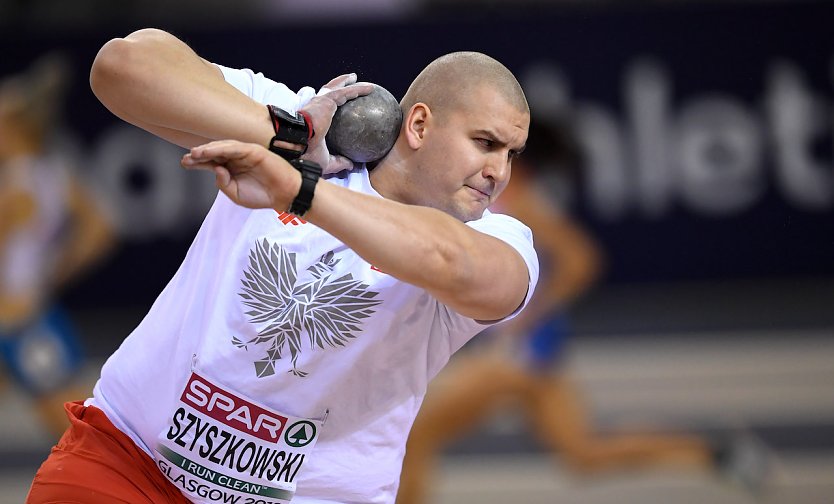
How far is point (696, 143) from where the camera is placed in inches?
336

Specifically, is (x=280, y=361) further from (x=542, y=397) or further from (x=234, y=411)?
(x=542, y=397)

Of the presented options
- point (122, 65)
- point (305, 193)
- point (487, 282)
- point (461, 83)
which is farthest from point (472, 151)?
point (122, 65)

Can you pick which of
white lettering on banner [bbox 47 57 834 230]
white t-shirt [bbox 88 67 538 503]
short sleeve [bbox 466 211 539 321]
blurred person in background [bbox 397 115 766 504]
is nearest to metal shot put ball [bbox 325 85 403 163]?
white t-shirt [bbox 88 67 538 503]

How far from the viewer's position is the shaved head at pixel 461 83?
280 cm

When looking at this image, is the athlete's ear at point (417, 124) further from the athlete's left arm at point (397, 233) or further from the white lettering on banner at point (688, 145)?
the white lettering on banner at point (688, 145)

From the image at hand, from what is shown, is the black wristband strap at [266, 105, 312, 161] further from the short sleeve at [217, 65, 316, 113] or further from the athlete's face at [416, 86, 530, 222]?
the athlete's face at [416, 86, 530, 222]

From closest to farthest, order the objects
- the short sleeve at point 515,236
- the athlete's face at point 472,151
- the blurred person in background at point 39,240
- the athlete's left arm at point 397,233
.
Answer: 1. the athlete's left arm at point 397,233
2. the short sleeve at point 515,236
3. the athlete's face at point 472,151
4. the blurred person in background at point 39,240

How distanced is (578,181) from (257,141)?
6.35m

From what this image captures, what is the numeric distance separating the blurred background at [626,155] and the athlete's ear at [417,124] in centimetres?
537

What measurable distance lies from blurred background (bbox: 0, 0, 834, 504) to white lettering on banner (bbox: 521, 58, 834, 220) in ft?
0.04

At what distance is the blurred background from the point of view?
848 centimetres

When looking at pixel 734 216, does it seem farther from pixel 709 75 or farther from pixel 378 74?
pixel 378 74

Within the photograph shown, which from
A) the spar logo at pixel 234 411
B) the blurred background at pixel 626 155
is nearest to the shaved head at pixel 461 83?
the spar logo at pixel 234 411

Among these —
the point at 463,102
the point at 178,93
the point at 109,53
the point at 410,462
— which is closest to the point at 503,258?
the point at 463,102
